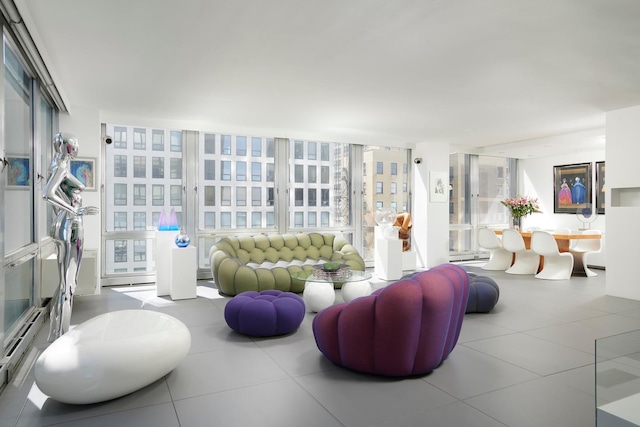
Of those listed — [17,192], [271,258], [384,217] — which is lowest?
[271,258]

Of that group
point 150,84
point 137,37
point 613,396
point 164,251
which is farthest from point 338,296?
point 613,396

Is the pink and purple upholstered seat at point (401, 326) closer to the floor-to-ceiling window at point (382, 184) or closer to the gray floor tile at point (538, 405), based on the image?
the gray floor tile at point (538, 405)

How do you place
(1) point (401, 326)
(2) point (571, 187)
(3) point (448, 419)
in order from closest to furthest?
(3) point (448, 419) → (1) point (401, 326) → (2) point (571, 187)

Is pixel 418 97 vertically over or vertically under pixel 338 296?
over

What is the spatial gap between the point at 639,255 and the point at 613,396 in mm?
5231

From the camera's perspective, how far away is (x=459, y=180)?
1015cm

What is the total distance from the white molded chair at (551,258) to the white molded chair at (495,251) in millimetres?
909

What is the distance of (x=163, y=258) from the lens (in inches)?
239

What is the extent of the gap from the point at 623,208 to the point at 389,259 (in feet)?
11.1

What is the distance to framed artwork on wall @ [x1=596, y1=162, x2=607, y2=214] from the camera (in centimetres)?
889

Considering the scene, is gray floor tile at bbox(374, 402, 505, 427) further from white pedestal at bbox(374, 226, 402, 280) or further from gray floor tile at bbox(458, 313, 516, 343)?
white pedestal at bbox(374, 226, 402, 280)

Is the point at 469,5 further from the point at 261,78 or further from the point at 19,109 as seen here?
→ the point at 19,109

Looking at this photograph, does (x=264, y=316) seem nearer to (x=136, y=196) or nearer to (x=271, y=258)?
(x=271, y=258)

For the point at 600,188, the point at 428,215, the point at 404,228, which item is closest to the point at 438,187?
the point at 428,215
